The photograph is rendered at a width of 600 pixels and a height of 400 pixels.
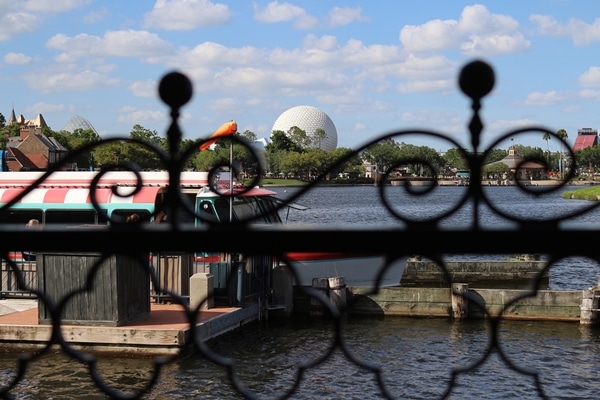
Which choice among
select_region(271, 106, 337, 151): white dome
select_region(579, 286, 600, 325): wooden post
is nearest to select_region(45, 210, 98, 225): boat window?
select_region(579, 286, 600, 325): wooden post

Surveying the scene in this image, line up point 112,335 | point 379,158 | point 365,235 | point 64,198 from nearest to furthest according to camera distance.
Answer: point 365,235 < point 379,158 < point 112,335 < point 64,198

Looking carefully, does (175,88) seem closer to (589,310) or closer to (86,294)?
(86,294)

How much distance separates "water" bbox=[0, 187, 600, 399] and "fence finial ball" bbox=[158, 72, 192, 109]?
11.1 meters

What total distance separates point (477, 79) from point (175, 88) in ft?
2.35

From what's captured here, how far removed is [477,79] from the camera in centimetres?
195

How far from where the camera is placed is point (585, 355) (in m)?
18.5

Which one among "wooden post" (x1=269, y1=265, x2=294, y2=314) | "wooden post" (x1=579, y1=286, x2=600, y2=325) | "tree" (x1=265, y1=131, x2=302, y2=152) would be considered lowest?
"wooden post" (x1=579, y1=286, x2=600, y2=325)

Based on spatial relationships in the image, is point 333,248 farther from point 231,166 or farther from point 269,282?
point 269,282

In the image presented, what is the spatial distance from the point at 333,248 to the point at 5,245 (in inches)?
32.0

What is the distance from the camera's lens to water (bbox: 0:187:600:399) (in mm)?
15320

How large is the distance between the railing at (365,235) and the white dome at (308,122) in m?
166

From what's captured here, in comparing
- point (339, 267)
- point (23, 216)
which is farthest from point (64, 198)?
point (339, 267)

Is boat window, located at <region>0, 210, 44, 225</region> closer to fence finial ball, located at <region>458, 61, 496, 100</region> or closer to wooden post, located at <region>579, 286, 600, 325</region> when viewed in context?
wooden post, located at <region>579, 286, 600, 325</region>

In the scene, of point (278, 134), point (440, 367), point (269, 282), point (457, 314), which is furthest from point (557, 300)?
point (278, 134)
